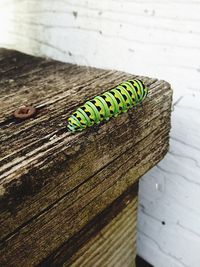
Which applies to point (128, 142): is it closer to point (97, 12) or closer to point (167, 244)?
point (97, 12)

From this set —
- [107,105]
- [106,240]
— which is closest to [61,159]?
[107,105]

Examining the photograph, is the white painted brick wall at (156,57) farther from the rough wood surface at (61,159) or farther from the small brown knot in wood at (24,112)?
the small brown knot in wood at (24,112)

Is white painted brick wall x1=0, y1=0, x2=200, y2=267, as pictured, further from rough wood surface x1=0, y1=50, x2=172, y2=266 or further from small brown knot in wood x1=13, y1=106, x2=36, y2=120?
small brown knot in wood x1=13, y1=106, x2=36, y2=120

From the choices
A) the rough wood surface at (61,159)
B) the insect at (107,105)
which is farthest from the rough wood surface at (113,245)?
the insect at (107,105)

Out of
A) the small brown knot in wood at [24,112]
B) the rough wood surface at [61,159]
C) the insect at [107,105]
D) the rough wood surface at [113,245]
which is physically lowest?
the rough wood surface at [113,245]

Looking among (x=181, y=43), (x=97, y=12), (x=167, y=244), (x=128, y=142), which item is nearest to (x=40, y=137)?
(x=128, y=142)

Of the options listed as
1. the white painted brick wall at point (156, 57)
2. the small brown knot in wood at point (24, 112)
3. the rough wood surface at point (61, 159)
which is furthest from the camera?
the white painted brick wall at point (156, 57)

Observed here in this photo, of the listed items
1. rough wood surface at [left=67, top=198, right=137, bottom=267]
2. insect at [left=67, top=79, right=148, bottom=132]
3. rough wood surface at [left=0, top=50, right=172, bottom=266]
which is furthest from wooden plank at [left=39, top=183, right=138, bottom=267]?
insect at [left=67, top=79, right=148, bottom=132]
